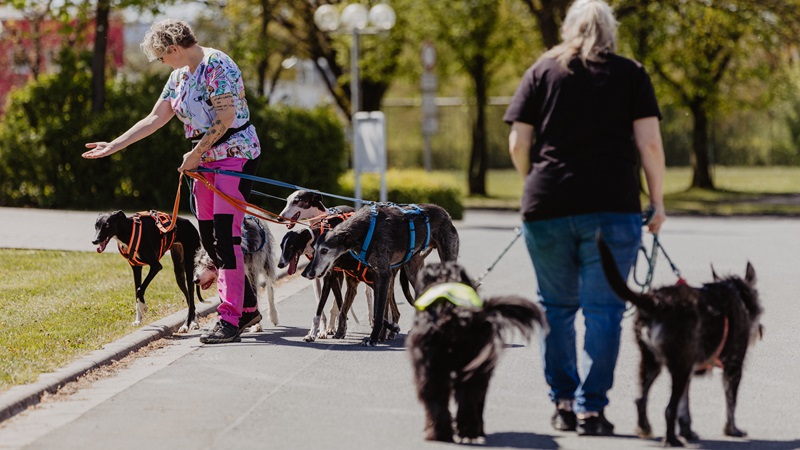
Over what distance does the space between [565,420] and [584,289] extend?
0.66 metres

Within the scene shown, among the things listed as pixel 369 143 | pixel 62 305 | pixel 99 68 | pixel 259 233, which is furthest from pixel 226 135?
pixel 99 68

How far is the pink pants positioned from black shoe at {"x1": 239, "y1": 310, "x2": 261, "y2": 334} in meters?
0.07

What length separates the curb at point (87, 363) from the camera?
665cm

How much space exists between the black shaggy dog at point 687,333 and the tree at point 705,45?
950 inches

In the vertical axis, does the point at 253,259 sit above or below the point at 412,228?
below

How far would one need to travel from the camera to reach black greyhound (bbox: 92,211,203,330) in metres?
9.47

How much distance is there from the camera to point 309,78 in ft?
276

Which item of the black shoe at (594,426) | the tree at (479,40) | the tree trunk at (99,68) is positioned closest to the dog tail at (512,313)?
the black shoe at (594,426)

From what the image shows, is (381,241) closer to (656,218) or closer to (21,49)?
(656,218)

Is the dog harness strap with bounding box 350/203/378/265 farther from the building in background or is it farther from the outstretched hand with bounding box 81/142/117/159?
the building in background

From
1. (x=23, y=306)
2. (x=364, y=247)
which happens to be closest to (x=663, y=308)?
(x=364, y=247)

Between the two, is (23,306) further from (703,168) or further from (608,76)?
(703,168)

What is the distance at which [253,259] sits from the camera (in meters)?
9.64

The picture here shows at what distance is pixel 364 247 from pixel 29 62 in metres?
31.4
